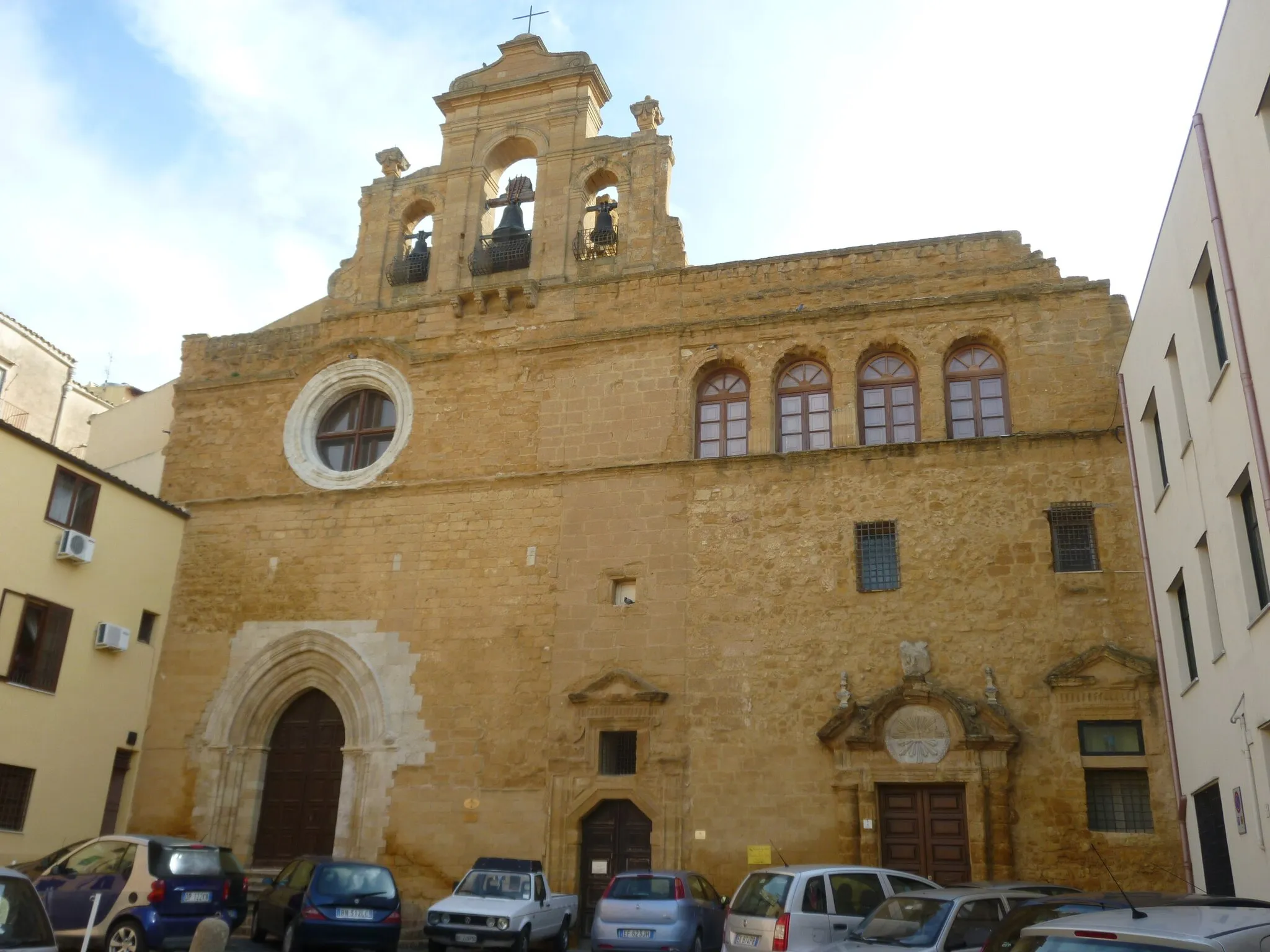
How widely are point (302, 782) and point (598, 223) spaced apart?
10.4m

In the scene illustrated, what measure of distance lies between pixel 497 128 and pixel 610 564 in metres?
9.08

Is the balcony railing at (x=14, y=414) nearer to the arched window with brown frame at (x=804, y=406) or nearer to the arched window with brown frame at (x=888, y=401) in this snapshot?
the arched window with brown frame at (x=804, y=406)

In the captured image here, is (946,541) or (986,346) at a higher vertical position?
(986,346)

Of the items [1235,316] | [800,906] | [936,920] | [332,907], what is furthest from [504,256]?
[936,920]

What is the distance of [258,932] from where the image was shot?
43.0ft

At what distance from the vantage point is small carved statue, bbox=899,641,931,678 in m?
15.1

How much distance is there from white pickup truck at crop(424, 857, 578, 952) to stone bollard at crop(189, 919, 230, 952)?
215 inches

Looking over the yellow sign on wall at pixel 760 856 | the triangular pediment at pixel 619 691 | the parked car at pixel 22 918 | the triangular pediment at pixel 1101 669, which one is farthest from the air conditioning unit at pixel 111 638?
the triangular pediment at pixel 1101 669

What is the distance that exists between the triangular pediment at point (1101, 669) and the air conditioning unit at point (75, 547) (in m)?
13.7

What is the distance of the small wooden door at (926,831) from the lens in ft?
46.8

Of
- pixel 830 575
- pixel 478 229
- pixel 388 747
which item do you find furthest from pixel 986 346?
pixel 388 747

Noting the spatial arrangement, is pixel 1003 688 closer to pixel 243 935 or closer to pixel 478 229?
pixel 243 935

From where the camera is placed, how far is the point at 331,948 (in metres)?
12.2

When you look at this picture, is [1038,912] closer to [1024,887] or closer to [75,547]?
[1024,887]
